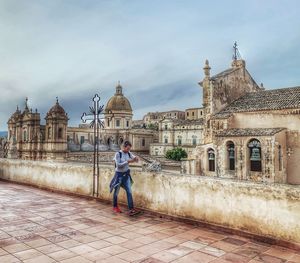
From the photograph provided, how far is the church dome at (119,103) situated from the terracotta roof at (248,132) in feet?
167

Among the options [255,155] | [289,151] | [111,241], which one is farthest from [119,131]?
[111,241]

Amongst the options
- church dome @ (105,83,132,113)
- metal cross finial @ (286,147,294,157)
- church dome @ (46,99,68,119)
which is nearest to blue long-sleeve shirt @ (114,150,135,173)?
metal cross finial @ (286,147,294,157)

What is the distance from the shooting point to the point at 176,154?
2474 inches

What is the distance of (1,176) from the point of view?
41.4 feet

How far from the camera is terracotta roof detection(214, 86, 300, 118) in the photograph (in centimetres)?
2491

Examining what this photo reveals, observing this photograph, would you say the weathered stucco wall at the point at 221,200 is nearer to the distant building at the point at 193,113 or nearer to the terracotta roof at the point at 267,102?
the terracotta roof at the point at 267,102

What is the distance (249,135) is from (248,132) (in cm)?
33

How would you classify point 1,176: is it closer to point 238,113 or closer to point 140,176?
point 140,176

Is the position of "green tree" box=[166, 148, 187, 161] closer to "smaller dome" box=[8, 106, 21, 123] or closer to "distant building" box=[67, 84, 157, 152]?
"distant building" box=[67, 84, 157, 152]

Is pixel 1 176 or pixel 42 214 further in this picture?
pixel 1 176

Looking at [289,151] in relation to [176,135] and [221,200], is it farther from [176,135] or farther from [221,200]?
[176,135]

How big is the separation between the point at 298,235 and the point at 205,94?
26379 millimetres

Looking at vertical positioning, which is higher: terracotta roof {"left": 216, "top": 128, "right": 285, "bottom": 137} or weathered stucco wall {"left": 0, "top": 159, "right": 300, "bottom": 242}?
terracotta roof {"left": 216, "top": 128, "right": 285, "bottom": 137}

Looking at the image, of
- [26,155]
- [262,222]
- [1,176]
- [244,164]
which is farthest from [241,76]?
[26,155]
